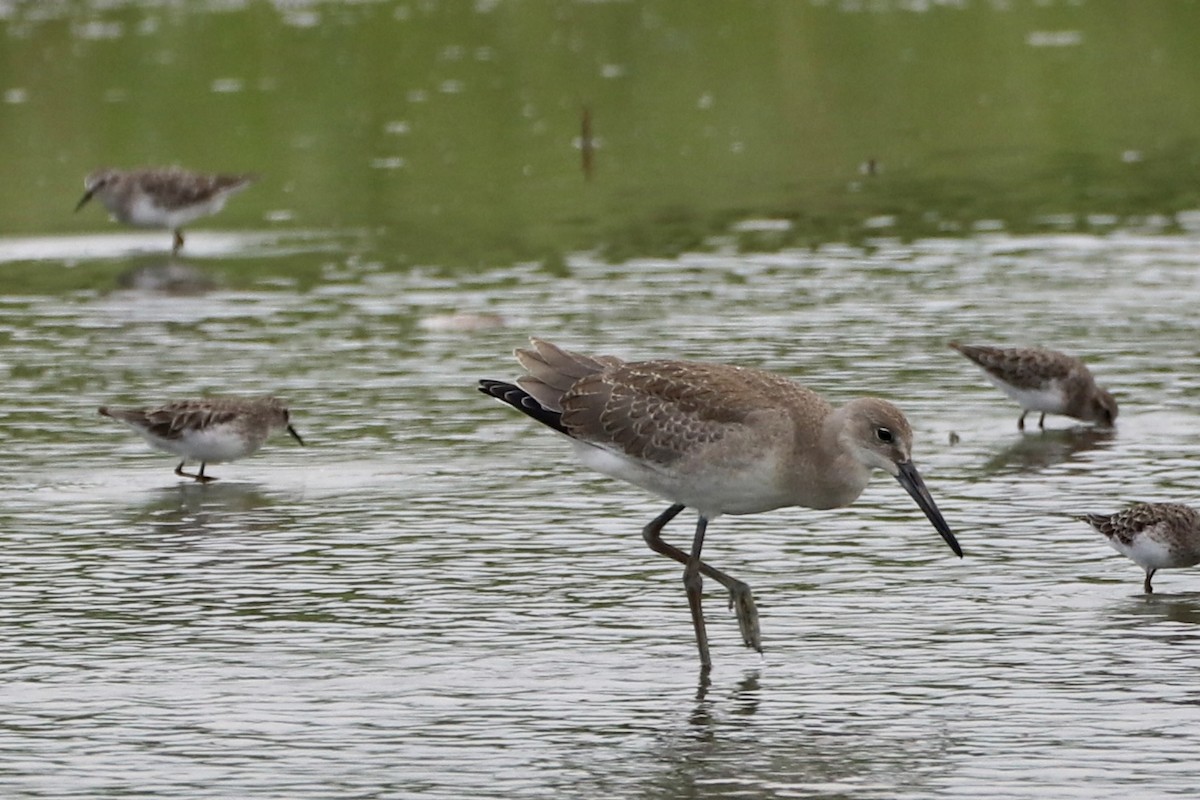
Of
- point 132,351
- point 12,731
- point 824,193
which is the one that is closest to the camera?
point 12,731

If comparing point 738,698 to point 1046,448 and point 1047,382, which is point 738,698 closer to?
point 1046,448

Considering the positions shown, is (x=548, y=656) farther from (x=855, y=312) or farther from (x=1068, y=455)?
(x=855, y=312)

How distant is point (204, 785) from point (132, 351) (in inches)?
422

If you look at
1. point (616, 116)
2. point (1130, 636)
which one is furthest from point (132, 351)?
point (616, 116)

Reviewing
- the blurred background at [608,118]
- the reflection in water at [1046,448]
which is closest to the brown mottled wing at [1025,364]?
the reflection in water at [1046,448]

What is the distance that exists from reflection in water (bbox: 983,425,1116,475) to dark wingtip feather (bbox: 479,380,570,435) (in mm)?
4126

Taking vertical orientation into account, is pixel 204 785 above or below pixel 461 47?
below

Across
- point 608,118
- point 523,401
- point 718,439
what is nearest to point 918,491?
point 718,439

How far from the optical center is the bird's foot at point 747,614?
1134 centimetres

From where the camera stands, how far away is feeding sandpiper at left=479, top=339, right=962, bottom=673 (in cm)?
1116

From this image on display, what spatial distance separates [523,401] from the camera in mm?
12188

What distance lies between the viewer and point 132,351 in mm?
19906

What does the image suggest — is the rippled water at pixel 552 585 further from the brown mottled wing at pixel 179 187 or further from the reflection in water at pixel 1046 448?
the brown mottled wing at pixel 179 187

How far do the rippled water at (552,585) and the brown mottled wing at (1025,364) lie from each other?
0.43m
